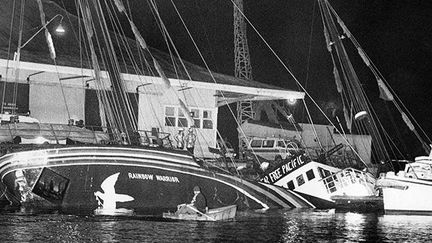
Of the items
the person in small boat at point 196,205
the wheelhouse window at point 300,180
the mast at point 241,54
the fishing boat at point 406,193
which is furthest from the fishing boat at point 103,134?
the mast at point 241,54

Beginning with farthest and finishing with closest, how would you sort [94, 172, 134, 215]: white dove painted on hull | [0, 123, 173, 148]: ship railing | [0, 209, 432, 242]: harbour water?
[0, 123, 173, 148]: ship railing → [94, 172, 134, 215]: white dove painted on hull → [0, 209, 432, 242]: harbour water

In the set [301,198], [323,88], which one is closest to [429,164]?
[301,198]

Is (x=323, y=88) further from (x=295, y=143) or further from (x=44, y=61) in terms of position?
(x=44, y=61)

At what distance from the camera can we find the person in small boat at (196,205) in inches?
1222

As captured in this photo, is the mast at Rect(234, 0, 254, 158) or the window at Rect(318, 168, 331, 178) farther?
the mast at Rect(234, 0, 254, 158)

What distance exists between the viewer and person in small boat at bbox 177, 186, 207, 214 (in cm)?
3105

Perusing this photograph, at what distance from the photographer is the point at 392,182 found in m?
37.9

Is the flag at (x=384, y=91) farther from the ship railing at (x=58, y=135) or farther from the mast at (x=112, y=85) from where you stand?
the mast at (x=112, y=85)

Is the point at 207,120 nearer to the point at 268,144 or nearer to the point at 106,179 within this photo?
the point at 268,144

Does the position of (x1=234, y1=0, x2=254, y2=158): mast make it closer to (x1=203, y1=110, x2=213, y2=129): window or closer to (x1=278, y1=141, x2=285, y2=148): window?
(x1=278, y1=141, x2=285, y2=148): window

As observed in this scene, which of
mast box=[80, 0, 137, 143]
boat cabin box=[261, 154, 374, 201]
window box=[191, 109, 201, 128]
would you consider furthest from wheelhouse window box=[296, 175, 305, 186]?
mast box=[80, 0, 137, 143]

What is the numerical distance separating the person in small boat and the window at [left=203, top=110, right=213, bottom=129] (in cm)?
1133

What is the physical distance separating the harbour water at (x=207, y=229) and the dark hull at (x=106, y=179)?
1.80 metres

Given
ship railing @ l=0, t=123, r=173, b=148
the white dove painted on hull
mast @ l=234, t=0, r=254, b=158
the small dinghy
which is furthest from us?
mast @ l=234, t=0, r=254, b=158
